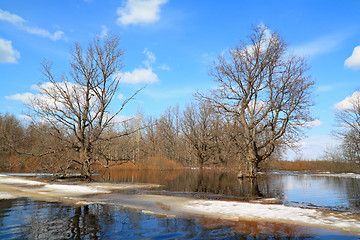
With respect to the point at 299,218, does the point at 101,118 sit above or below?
above

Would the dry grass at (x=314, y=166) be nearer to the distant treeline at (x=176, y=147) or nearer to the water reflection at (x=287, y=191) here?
the distant treeline at (x=176, y=147)

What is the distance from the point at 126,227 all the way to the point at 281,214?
17.6 feet

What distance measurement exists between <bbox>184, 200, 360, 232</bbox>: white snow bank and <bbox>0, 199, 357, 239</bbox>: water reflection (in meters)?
0.67

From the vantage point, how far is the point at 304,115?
27.1 m

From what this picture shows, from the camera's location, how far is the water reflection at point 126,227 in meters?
6.39

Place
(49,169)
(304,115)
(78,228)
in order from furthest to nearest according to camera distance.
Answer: (304,115), (49,169), (78,228)

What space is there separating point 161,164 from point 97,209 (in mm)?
37040

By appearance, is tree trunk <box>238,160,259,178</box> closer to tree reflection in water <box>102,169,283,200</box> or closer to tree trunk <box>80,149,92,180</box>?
tree reflection in water <box>102,169,283,200</box>

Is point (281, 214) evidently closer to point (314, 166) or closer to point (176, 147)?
point (314, 166)

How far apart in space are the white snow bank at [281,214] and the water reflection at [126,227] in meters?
0.67

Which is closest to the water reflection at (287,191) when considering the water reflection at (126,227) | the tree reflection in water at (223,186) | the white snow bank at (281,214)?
the tree reflection in water at (223,186)

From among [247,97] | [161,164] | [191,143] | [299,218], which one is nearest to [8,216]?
[299,218]

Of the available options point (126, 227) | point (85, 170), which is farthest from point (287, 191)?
point (85, 170)

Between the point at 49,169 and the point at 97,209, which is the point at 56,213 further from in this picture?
the point at 49,169
